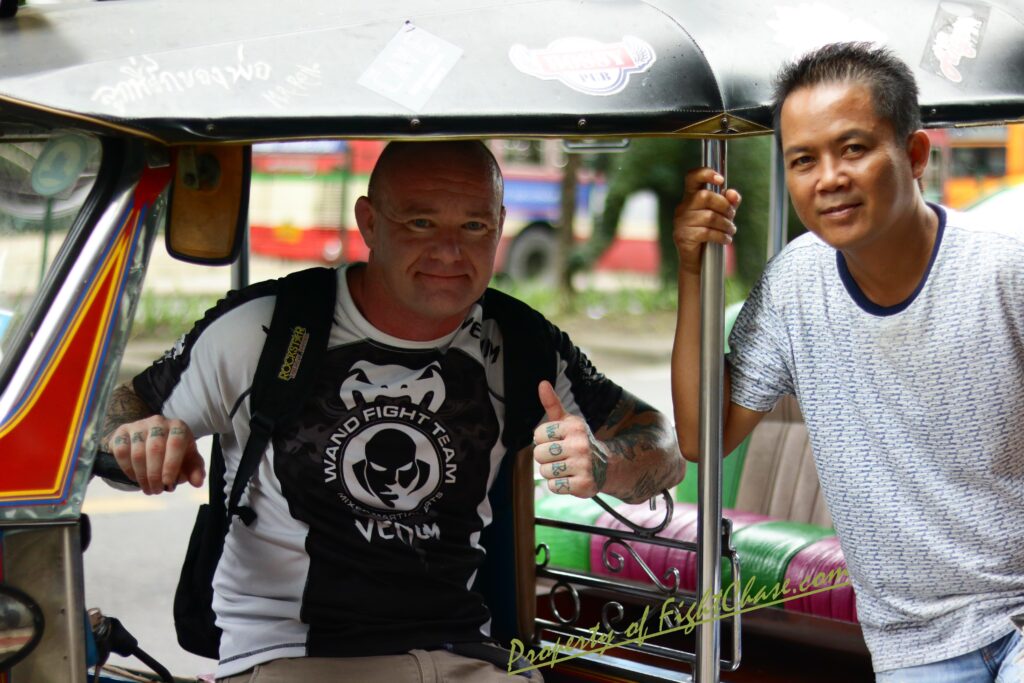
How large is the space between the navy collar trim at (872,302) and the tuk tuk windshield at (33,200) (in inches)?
48.3

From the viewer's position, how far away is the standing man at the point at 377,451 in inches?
99.4

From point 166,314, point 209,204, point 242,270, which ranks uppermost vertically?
point 209,204

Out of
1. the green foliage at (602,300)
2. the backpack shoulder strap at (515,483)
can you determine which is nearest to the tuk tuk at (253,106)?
the backpack shoulder strap at (515,483)

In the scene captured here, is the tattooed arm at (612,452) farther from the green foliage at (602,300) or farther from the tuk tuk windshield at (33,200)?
the green foliage at (602,300)

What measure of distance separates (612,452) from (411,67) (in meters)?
0.94

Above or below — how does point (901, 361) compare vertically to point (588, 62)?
below

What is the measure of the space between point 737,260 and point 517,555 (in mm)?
11523

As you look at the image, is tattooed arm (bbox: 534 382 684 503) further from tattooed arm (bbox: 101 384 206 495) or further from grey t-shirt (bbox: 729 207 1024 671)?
tattooed arm (bbox: 101 384 206 495)

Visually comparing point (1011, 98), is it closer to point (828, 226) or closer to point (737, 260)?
point (828, 226)

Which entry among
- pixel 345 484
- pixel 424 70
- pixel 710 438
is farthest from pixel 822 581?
pixel 424 70

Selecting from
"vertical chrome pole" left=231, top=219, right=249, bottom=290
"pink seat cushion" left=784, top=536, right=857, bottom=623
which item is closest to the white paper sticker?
"vertical chrome pole" left=231, top=219, right=249, bottom=290

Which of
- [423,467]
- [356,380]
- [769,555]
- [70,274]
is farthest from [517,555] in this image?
[70,274]

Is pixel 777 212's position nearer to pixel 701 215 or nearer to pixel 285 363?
pixel 701 215

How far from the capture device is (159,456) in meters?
2.19
